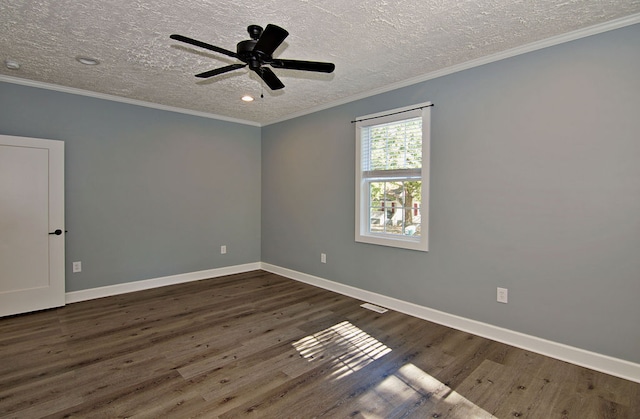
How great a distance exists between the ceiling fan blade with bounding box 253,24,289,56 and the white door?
10.2ft

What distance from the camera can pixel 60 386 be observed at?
224 centimetres

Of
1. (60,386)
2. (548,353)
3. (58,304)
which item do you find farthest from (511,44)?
(58,304)

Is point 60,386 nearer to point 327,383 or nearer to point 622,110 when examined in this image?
point 327,383

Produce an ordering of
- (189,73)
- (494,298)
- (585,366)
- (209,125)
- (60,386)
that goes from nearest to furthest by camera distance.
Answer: (60,386), (585,366), (494,298), (189,73), (209,125)

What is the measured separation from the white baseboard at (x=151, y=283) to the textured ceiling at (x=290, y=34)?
253 centimetres

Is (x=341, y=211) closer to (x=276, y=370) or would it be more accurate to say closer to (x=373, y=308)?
(x=373, y=308)

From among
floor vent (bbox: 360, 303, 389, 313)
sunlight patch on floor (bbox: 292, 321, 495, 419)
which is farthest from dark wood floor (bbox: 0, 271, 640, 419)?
floor vent (bbox: 360, 303, 389, 313)

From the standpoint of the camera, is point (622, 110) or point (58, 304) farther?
point (58, 304)

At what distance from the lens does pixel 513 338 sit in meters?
2.84

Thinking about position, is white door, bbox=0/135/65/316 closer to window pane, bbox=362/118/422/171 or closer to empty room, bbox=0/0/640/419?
empty room, bbox=0/0/640/419

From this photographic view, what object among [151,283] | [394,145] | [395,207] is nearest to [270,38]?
[394,145]

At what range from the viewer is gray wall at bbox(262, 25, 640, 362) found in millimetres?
2352

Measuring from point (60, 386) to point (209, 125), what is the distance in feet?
12.5

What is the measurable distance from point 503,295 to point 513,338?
1.21 feet
